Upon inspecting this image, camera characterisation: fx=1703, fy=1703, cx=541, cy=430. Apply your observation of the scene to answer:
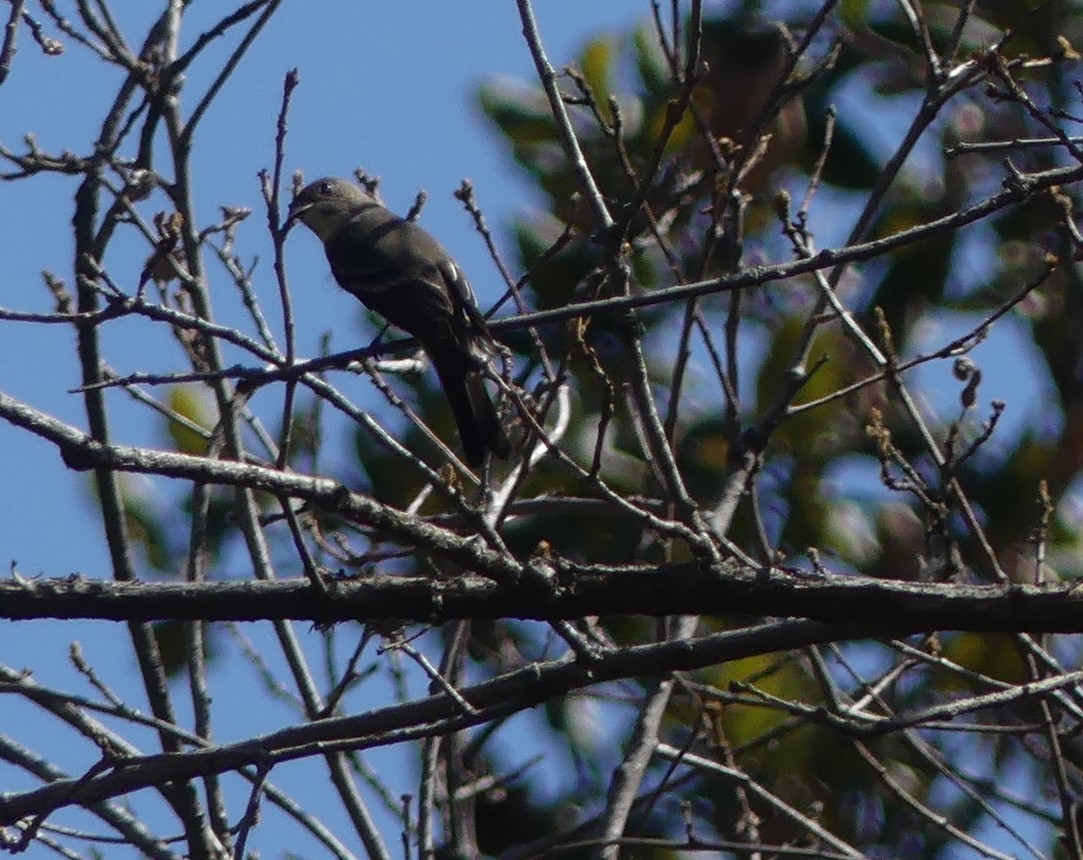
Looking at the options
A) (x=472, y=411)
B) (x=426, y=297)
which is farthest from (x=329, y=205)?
(x=472, y=411)

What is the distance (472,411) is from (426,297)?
661 millimetres

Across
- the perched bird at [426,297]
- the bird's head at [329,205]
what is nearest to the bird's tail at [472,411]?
the perched bird at [426,297]

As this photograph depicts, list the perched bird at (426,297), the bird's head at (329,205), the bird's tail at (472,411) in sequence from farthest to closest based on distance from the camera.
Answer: the bird's head at (329,205), the perched bird at (426,297), the bird's tail at (472,411)

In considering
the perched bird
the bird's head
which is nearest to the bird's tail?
the perched bird

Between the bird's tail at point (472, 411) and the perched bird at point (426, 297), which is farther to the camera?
the perched bird at point (426, 297)

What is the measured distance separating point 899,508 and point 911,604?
13.7 feet

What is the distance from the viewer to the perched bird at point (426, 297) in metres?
5.08

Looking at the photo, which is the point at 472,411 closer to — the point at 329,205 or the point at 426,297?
the point at 426,297

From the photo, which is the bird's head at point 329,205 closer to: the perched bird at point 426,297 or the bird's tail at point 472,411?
the perched bird at point 426,297

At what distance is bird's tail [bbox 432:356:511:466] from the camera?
16.3 ft

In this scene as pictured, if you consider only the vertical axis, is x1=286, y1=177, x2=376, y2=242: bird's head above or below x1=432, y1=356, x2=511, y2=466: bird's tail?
above

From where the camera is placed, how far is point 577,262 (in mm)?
7688

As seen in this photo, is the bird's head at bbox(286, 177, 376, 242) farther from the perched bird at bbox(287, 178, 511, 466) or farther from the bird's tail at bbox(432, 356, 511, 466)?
the bird's tail at bbox(432, 356, 511, 466)

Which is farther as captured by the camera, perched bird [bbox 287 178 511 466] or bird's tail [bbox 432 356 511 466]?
perched bird [bbox 287 178 511 466]
